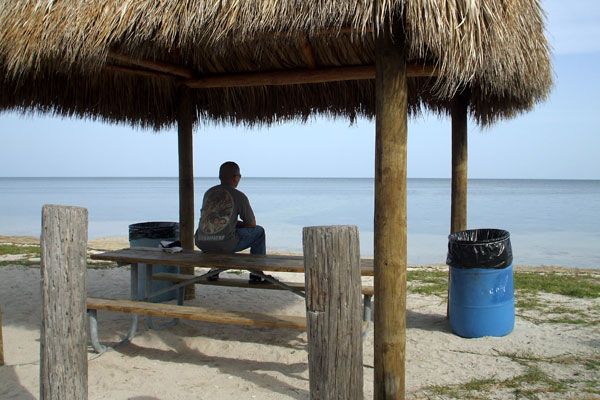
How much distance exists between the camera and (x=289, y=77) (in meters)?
5.64

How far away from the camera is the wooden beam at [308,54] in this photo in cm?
490

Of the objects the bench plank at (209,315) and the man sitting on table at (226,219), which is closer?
the bench plank at (209,315)

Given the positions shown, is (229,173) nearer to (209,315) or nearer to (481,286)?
Answer: (209,315)

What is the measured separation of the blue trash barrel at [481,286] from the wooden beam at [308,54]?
2104 mm

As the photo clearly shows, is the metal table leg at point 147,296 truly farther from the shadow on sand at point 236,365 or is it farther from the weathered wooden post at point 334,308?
the weathered wooden post at point 334,308

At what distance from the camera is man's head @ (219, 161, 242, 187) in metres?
5.33

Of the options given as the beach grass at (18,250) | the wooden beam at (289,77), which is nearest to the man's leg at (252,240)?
the wooden beam at (289,77)

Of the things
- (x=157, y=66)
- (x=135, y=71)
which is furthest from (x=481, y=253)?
(x=135, y=71)

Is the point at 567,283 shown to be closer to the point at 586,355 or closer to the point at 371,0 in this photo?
the point at 586,355

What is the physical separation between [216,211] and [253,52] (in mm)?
1557

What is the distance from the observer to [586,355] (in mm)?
4668

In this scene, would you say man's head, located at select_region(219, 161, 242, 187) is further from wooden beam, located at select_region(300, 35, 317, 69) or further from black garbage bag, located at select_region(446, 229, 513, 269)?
black garbage bag, located at select_region(446, 229, 513, 269)

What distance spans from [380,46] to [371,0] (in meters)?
0.34

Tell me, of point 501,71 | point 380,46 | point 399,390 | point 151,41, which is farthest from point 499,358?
point 151,41
